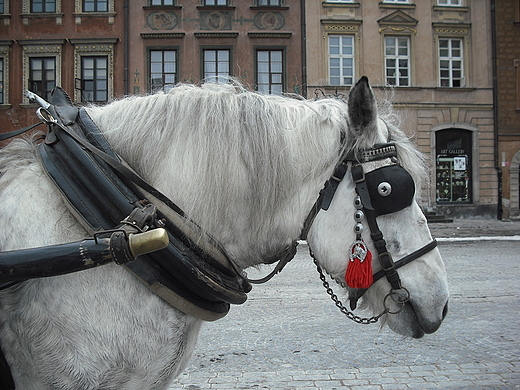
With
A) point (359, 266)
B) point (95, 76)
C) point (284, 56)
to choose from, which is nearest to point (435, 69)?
point (284, 56)

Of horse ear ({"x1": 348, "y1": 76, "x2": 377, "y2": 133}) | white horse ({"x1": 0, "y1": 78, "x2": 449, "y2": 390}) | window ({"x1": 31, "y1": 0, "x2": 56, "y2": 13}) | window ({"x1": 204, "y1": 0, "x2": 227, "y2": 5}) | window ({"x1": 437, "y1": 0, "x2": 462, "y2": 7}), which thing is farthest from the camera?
window ({"x1": 437, "y1": 0, "x2": 462, "y2": 7})

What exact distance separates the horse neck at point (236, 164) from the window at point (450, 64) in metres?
21.7

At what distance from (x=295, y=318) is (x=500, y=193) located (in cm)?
1900

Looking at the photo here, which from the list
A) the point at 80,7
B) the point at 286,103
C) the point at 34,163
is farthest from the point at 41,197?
the point at 80,7

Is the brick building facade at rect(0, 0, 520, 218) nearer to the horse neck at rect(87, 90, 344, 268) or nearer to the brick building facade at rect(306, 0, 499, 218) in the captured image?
the brick building facade at rect(306, 0, 499, 218)

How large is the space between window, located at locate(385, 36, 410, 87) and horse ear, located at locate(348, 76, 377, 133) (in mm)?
20476

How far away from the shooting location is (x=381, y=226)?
165 cm

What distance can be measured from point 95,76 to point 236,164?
2097 cm

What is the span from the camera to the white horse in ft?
4.64

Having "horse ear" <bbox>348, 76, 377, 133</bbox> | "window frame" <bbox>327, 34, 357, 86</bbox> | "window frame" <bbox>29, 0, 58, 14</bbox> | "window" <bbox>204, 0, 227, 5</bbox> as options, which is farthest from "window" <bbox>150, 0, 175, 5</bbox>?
"horse ear" <bbox>348, 76, 377, 133</bbox>

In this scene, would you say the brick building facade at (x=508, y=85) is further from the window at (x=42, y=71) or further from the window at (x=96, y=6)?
the window at (x=42, y=71)

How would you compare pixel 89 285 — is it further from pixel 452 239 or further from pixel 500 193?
pixel 500 193

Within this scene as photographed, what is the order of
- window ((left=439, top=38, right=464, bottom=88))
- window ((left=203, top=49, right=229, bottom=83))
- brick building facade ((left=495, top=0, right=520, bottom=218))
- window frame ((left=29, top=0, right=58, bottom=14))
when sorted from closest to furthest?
window frame ((left=29, top=0, right=58, bottom=14)) → window ((left=203, top=49, right=229, bottom=83)) → brick building facade ((left=495, top=0, right=520, bottom=218)) → window ((left=439, top=38, right=464, bottom=88))

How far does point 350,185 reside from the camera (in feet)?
5.45
